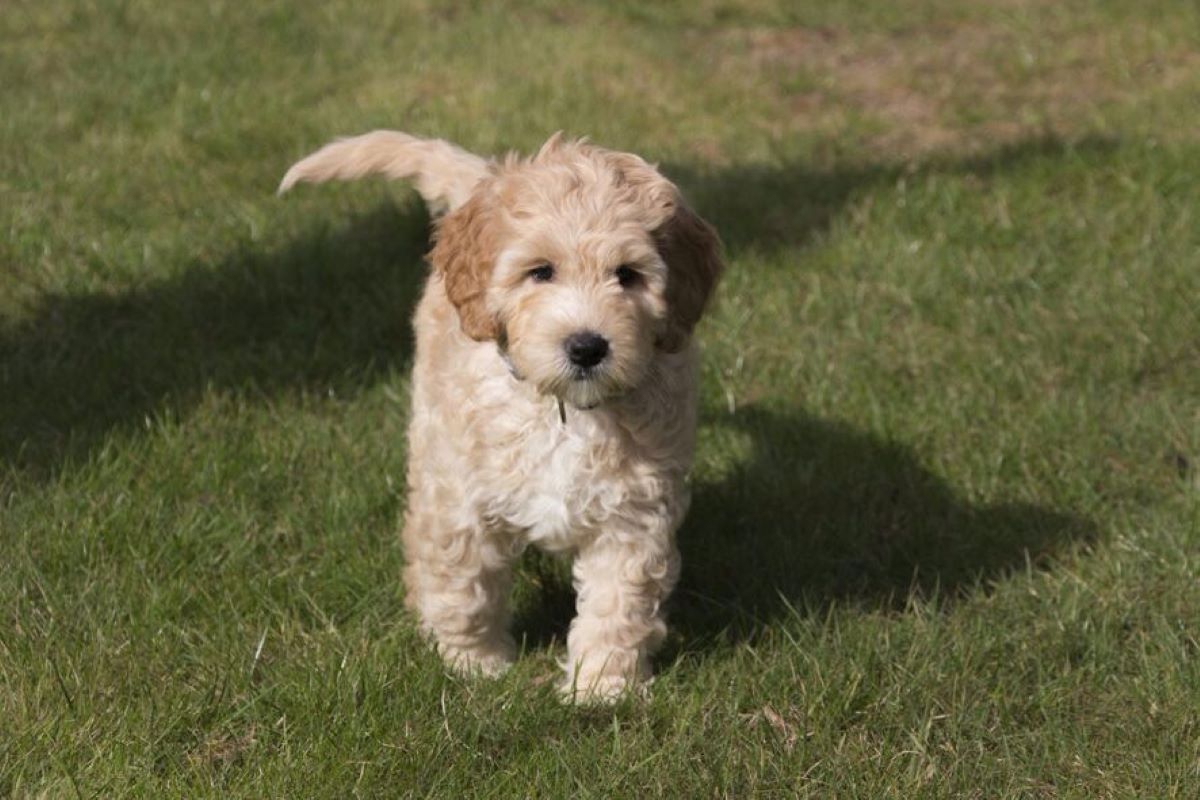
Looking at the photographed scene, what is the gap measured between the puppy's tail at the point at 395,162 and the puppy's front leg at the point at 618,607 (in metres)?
1.23

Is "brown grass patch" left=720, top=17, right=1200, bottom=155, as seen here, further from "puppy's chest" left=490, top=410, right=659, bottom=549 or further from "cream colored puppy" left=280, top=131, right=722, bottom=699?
"puppy's chest" left=490, top=410, right=659, bottom=549

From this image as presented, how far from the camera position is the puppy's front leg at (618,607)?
4129mm

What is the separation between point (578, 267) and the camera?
382 centimetres

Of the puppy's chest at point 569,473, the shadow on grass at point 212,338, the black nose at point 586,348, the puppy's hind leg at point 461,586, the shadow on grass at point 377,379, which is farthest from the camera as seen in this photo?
the shadow on grass at point 212,338

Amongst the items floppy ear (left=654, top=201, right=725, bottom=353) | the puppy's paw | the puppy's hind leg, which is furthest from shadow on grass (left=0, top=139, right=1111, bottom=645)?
floppy ear (left=654, top=201, right=725, bottom=353)

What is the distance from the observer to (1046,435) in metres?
5.47

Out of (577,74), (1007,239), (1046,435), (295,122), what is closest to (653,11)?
Answer: (577,74)

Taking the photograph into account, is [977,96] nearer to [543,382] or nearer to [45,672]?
[543,382]

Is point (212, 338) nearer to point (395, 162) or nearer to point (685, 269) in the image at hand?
point (395, 162)

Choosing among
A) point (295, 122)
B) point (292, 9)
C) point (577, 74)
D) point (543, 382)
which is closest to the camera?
point (543, 382)

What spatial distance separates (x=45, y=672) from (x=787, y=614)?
198 centimetres

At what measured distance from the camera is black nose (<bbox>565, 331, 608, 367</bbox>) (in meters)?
3.71

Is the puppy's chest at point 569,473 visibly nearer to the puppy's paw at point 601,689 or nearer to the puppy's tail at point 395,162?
the puppy's paw at point 601,689

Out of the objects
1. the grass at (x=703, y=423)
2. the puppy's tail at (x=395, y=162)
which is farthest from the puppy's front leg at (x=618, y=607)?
the puppy's tail at (x=395, y=162)
